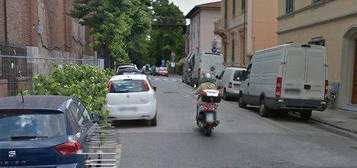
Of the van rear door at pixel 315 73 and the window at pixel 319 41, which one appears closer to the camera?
the van rear door at pixel 315 73

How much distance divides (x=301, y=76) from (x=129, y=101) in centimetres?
609

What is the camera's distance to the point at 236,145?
11727 mm

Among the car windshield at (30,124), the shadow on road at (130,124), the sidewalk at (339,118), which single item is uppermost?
the car windshield at (30,124)

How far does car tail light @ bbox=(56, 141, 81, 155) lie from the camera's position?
19.1 ft

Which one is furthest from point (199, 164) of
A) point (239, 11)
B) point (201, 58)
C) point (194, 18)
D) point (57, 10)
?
point (194, 18)

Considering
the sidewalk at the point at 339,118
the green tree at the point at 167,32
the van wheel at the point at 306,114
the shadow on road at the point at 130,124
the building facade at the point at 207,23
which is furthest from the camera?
the green tree at the point at 167,32

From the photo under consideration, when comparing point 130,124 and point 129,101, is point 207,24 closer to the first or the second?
point 130,124

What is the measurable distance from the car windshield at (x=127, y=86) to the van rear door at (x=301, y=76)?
16.8 feet

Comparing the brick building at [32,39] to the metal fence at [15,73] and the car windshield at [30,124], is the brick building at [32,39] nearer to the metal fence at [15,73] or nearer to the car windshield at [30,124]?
the metal fence at [15,73]

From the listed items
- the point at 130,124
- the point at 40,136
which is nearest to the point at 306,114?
the point at 130,124

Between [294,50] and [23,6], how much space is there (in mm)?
12009

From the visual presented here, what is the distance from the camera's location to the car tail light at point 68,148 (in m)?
5.81

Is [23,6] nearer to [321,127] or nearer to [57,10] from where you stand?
[57,10]

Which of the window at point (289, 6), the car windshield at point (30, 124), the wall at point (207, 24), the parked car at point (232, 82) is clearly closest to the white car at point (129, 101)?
the car windshield at point (30, 124)
